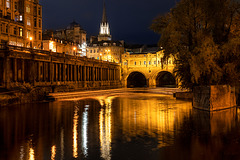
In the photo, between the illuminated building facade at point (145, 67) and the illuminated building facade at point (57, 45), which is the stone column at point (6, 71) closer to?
the illuminated building facade at point (57, 45)

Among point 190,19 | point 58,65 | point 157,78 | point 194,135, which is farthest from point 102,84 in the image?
point 194,135

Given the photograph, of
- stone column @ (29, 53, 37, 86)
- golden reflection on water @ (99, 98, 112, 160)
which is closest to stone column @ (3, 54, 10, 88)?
stone column @ (29, 53, 37, 86)

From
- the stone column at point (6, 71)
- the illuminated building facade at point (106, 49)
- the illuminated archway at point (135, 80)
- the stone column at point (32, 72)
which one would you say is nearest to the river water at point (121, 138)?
the stone column at point (6, 71)

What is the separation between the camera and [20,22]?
58188 millimetres

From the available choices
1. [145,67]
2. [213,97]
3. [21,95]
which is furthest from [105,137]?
[145,67]

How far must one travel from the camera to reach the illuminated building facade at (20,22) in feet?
171

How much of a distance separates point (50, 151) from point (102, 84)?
53.1m

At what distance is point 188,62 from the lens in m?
22.2

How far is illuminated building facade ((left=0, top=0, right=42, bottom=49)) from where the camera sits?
52.1 metres

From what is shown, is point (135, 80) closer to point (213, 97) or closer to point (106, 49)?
point (106, 49)

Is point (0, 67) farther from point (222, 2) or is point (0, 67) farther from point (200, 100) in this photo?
point (222, 2)

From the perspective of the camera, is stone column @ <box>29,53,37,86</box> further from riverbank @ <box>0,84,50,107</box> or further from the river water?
the river water

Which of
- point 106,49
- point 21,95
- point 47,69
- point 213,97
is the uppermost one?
point 106,49

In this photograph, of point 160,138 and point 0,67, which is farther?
point 0,67
